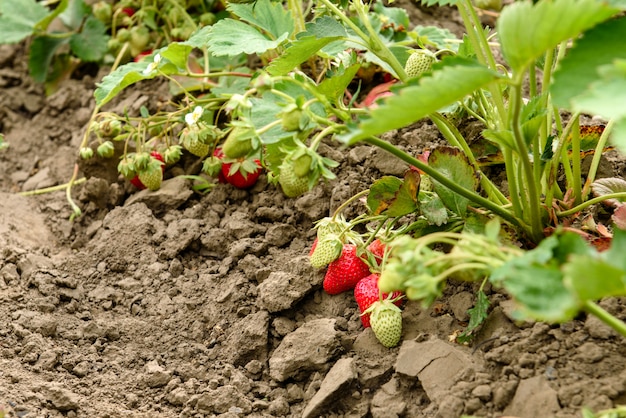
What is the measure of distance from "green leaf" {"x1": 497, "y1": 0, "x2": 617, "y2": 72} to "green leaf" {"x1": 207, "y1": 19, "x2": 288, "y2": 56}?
609mm

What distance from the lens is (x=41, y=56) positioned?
2.85 meters

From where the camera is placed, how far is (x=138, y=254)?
6.51 feet

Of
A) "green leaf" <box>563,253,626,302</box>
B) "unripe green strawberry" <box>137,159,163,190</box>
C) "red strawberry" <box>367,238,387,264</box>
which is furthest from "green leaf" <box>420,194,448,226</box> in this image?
"unripe green strawberry" <box>137,159,163,190</box>

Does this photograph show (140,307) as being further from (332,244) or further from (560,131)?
(560,131)

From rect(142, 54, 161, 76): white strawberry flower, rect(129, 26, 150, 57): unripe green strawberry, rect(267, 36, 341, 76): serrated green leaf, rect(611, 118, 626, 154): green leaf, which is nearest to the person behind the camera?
rect(611, 118, 626, 154): green leaf

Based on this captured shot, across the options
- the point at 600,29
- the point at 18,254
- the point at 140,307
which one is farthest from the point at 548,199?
the point at 18,254

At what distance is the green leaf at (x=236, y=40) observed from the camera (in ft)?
5.36

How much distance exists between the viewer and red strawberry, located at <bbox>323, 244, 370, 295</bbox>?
5.49 ft

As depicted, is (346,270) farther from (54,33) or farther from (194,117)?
(54,33)

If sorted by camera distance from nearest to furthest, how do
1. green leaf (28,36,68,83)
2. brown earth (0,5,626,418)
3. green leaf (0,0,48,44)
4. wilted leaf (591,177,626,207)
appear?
brown earth (0,5,626,418), wilted leaf (591,177,626,207), green leaf (0,0,48,44), green leaf (28,36,68,83)

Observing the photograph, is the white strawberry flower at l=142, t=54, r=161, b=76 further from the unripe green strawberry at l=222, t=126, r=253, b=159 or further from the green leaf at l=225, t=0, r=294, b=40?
the unripe green strawberry at l=222, t=126, r=253, b=159

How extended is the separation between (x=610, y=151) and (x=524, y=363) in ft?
2.15

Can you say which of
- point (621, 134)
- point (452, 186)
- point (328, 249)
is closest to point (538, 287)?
point (621, 134)

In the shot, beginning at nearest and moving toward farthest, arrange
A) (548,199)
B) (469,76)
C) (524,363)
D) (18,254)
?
1. (469,76)
2. (524,363)
3. (548,199)
4. (18,254)
